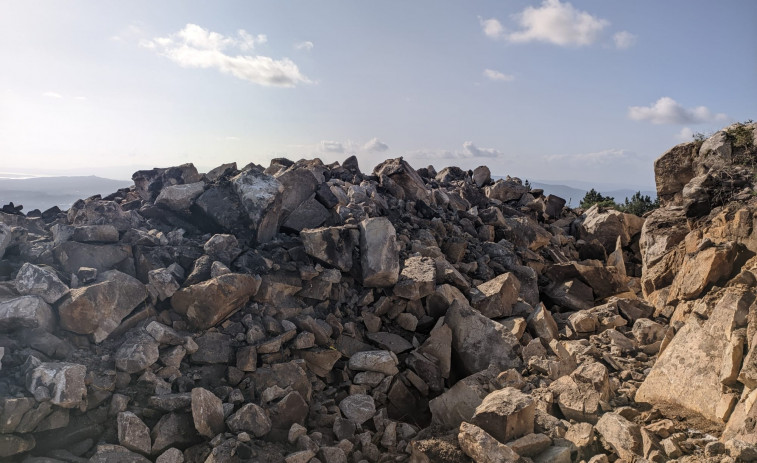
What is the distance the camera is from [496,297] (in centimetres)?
877

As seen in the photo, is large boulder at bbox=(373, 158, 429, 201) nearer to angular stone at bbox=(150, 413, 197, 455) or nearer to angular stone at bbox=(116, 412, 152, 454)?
angular stone at bbox=(150, 413, 197, 455)

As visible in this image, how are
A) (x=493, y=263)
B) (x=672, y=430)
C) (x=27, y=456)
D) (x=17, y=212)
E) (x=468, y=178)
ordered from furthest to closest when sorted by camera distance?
1. (x=468, y=178)
2. (x=493, y=263)
3. (x=17, y=212)
4. (x=672, y=430)
5. (x=27, y=456)

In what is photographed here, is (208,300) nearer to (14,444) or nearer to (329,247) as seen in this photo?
(329,247)

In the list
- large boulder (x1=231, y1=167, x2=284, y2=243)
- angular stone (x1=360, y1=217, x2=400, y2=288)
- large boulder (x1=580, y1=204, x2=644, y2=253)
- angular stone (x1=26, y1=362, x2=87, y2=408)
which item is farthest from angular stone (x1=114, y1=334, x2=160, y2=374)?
large boulder (x1=580, y1=204, x2=644, y2=253)

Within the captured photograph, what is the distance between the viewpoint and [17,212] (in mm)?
8617

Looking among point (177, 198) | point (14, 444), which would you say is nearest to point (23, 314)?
point (14, 444)

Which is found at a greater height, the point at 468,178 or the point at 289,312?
the point at 468,178

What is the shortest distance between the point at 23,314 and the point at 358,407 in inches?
176

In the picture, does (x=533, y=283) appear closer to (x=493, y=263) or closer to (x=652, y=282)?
(x=493, y=263)

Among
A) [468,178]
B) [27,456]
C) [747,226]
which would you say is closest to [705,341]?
[747,226]

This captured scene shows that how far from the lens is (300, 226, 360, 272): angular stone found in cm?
807

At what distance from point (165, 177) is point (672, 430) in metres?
10.3

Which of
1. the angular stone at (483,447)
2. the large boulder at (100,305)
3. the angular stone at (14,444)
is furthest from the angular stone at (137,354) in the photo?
the angular stone at (483,447)

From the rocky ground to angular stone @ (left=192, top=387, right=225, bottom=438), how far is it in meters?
0.02
